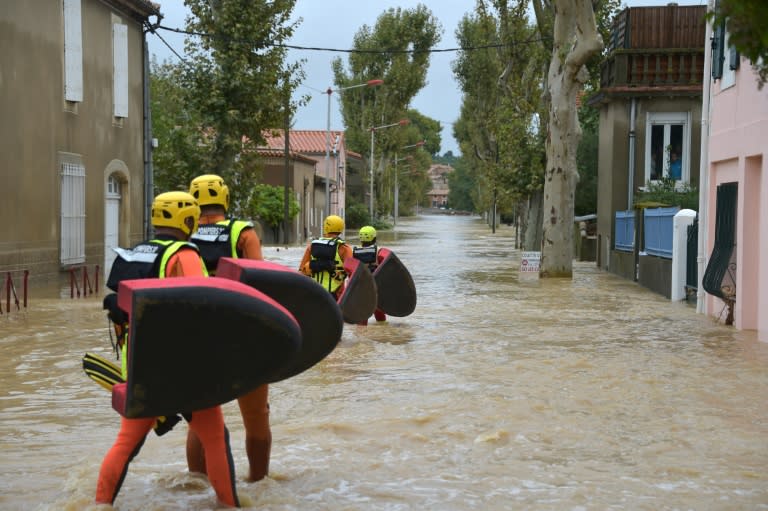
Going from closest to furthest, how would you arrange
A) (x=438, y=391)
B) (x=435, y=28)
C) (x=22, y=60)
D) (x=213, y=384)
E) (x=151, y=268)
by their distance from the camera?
(x=213, y=384), (x=151, y=268), (x=438, y=391), (x=22, y=60), (x=435, y=28)

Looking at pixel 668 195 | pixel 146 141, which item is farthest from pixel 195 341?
pixel 668 195

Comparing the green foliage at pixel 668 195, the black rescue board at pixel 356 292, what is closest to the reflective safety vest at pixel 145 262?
the black rescue board at pixel 356 292

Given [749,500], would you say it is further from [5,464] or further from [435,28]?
[435,28]

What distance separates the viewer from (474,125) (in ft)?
204

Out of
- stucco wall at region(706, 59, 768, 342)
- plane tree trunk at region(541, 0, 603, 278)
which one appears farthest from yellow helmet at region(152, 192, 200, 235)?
plane tree trunk at region(541, 0, 603, 278)

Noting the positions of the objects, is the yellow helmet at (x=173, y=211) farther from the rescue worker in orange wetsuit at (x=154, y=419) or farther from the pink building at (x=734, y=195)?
the pink building at (x=734, y=195)

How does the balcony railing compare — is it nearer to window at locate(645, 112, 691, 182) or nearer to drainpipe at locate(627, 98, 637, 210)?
drainpipe at locate(627, 98, 637, 210)

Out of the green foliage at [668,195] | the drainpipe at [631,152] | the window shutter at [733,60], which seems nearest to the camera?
the window shutter at [733,60]

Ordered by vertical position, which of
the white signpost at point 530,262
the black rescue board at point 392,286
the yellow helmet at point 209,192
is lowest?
the white signpost at point 530,262

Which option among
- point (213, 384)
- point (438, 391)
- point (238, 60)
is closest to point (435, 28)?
point (238, 60)

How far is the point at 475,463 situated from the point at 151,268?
2.60 m

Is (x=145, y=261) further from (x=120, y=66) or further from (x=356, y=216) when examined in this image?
(x=356, y=216)

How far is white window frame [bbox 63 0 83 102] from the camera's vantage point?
2014 cm

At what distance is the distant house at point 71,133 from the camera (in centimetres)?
1816
